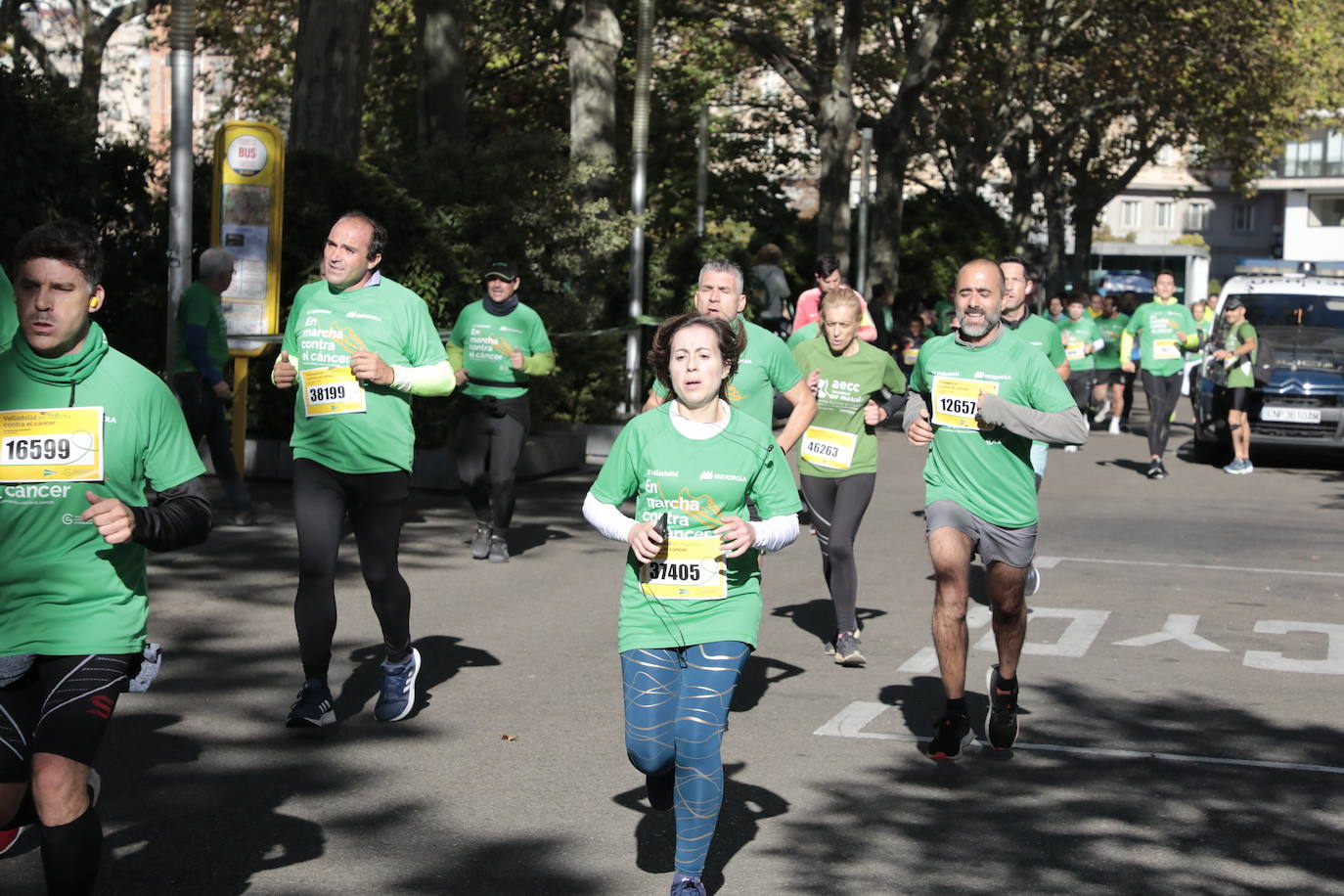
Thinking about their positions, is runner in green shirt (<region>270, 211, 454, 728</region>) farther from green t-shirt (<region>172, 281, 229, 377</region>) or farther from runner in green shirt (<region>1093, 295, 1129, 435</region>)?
runner in green shirt (<region>1093, 295, 1129, 435</region>)

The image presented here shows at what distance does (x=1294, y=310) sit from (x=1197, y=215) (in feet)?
301

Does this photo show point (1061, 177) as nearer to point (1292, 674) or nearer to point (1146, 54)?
point (1146, 54)

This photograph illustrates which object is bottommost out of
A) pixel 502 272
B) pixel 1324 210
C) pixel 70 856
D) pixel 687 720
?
pixel 70 856

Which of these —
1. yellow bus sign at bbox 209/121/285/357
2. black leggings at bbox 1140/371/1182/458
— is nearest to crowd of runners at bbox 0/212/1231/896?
yellow bus sign at bbox 209/121/285/357

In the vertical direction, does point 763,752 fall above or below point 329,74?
below

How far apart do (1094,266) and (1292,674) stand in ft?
266

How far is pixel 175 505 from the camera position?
14.7 ft

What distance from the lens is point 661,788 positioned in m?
5.48

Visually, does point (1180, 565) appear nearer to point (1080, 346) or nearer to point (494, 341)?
point (494, 341)

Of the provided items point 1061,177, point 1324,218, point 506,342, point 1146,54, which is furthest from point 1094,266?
point 506,342

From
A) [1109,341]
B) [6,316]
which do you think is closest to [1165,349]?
[1109,341]

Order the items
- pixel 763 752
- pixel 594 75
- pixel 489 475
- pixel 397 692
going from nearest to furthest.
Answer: pixel 763 752, pixel 397 692, pixel 489 475, pixel 594 75

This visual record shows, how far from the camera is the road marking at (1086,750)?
707 centimetres

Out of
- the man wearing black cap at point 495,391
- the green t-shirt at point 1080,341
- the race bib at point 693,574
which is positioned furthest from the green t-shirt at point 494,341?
the green t-shirt at point 1080,341
